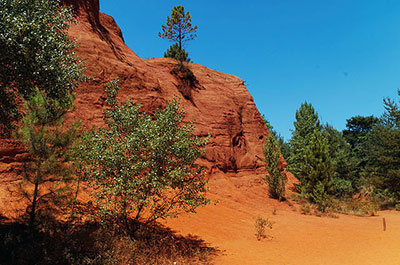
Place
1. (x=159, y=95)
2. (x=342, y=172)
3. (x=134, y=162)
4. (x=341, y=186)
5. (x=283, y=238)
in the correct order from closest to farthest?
(x=134, y=162), (x=283, y=238), (x=159, y=95), (x=341, y=186), (x=342, y=172)

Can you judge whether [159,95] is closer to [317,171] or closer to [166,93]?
[166,93]

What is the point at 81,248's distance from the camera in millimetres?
7309

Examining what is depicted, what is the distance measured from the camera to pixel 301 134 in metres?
32.3

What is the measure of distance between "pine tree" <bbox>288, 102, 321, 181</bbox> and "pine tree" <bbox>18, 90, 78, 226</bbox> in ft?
83.6

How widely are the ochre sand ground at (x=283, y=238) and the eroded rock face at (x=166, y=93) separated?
6.23 meters

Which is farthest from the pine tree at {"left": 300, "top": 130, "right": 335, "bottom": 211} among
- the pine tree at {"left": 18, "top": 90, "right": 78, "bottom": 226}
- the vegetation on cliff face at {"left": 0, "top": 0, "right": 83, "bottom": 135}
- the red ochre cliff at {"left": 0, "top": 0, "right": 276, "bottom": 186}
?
the vegetation on cliff face at {"left": 0, "top": 0, "right": 83, "bottom": 135}

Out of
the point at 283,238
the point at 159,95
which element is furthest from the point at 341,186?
the point at 159,95

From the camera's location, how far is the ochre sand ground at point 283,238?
914cm

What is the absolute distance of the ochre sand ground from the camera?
9.14 metres

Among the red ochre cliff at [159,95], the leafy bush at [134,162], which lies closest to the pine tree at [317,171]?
the red ochre cliff at [159,95]

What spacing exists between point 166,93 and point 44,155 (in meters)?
15.3

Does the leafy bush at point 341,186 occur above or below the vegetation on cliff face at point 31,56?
below

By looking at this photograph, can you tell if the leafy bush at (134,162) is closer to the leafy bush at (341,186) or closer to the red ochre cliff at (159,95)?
the red ochre cliff at (159,95)

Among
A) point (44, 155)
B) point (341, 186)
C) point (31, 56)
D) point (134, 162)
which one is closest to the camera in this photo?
point (44, 155)
